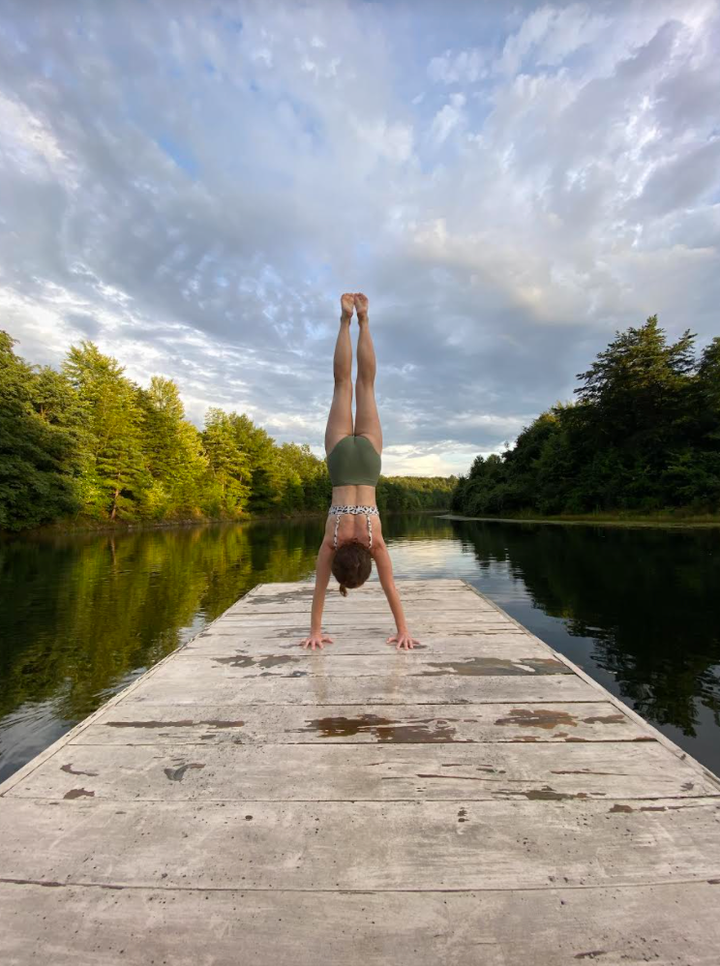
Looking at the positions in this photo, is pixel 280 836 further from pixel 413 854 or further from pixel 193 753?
pixel 193 753

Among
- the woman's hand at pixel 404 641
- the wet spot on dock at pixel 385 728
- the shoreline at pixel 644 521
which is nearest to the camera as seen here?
the wet spot on dock at pixel 385 728

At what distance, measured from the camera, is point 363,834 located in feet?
5.19

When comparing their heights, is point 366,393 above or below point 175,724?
above

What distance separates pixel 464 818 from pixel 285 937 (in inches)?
27.8

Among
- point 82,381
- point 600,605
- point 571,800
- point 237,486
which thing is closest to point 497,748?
point 571,800

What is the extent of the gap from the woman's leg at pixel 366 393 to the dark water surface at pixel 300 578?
68.7 inches

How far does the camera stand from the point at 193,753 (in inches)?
84.3

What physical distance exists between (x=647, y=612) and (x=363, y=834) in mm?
8100

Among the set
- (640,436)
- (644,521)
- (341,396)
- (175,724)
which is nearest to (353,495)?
(341,396)

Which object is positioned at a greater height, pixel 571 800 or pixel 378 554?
pixel 378 554

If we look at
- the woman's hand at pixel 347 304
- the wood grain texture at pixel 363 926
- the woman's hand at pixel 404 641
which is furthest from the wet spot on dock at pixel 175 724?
the woman's hand at pixel 347 304

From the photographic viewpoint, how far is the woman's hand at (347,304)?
430 cm

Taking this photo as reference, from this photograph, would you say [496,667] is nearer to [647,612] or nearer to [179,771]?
[179,771]

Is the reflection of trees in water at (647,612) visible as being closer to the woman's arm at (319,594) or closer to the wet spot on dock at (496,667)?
the wet spot on dock at (496,667)
